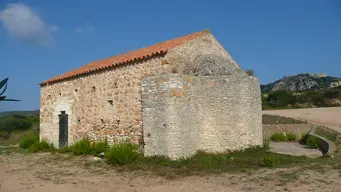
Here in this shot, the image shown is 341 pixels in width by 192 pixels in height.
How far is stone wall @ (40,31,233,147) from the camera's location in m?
9.46

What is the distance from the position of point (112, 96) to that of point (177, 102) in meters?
3.24

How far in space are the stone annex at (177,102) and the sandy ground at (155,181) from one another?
5.30 feet

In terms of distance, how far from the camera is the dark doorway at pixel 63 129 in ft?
42.1

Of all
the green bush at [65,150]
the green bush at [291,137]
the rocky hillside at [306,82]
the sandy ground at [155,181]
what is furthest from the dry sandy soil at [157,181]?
the rocky hillside at [306,82]

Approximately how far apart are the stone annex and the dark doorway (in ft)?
5.24

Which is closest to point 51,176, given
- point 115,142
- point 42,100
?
point 115,142

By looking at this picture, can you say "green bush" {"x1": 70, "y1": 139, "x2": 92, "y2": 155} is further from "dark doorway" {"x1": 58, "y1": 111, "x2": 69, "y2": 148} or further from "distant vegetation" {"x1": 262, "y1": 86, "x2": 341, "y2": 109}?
"distant vegetation" {"x1": 262, "y1": 86, "x2": 341, "y2": 109}

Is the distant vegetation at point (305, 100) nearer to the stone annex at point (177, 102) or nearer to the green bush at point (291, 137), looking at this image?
the green bush at point (291, 137)

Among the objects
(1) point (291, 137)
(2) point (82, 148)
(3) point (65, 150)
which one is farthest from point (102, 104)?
(1) point (291, 137)

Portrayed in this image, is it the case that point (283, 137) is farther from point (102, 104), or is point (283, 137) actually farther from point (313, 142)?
point (102, 104)

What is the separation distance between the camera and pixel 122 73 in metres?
10.3

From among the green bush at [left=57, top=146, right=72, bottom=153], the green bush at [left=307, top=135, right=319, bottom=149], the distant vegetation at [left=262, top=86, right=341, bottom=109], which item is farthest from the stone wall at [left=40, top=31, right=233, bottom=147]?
the distant vegetation at [left=262, top=86, right=341, bottom=109]

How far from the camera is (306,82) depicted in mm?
64250

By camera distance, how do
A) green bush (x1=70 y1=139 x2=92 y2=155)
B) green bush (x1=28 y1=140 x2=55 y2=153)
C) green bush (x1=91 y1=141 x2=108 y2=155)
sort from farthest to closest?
1. green bush (x1=28 y1=140 x2=55 y2=153)
2. green bush (x1=70 y1=139 x2=92 y2=155)
3. green bush (x1=91 y1=141 x2=108 y2=155)
